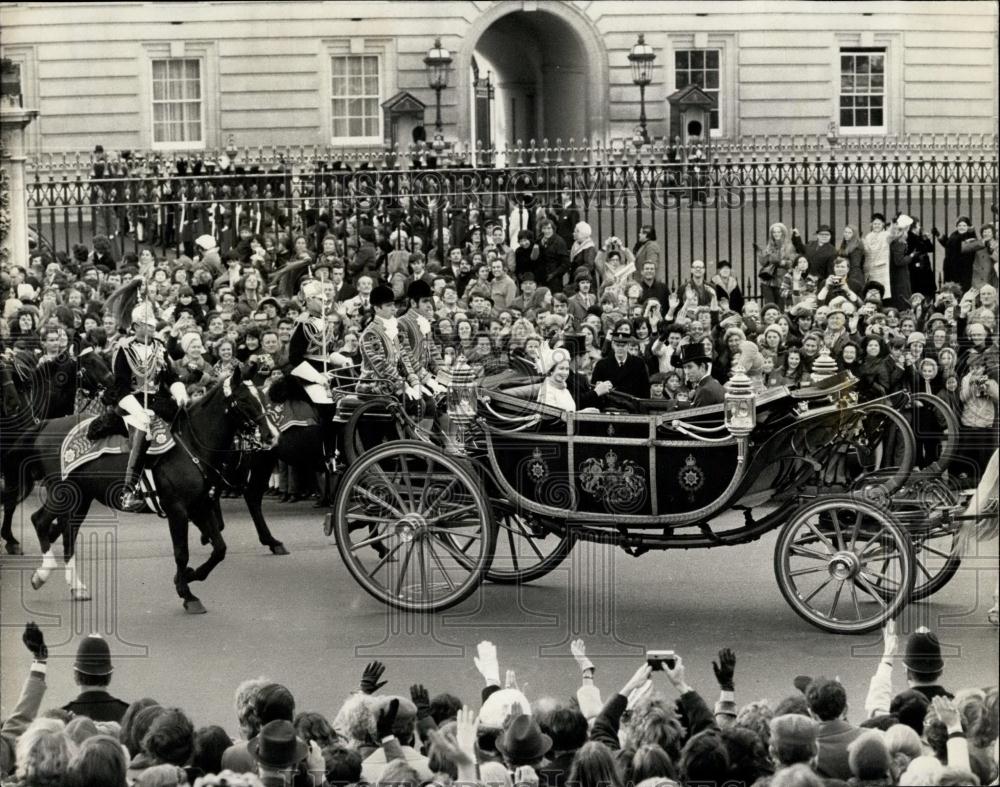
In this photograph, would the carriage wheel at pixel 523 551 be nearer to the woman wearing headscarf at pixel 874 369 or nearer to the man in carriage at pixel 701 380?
the man in carriage at pixel 701 380

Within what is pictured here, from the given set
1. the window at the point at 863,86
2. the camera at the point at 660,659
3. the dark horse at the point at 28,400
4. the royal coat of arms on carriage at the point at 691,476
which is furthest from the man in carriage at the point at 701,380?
the window at the point at 863,86

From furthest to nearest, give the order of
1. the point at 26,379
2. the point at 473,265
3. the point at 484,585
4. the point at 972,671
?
the point at 473,265
the point at 26,379
the point at 484,585
the point at 972,671

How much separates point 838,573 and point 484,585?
2.41m

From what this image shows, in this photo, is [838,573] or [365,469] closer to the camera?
[838,573]

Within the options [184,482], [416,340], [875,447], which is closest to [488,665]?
[875,447]

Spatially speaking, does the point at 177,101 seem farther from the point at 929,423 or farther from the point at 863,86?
the point at 929,423

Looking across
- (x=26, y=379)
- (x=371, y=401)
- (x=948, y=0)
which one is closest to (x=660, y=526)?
(x=371, y=401)

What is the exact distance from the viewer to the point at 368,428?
12734 mm

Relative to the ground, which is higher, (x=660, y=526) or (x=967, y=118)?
(x=967, y=118)

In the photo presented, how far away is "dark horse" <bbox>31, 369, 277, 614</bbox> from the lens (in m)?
11.3

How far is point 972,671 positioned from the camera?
9.74 metres

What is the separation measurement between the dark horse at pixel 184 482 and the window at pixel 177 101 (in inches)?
865

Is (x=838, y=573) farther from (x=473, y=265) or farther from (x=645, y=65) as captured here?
(x=645, y=65)

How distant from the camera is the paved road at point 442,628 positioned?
9688 millimetres
